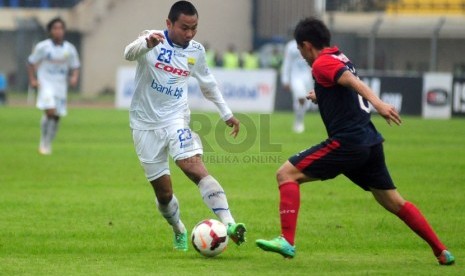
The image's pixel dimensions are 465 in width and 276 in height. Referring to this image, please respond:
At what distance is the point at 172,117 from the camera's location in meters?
10.8

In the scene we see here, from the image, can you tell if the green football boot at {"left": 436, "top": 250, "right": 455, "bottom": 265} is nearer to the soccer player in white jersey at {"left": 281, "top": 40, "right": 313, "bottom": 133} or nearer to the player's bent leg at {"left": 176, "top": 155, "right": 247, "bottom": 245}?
the player's bent leg at {"left": 176, "top": 155, "right": 247, "bottom": 245}

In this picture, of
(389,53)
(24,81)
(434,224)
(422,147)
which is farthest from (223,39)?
(434,224)

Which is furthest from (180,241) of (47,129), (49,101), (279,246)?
(49,101)

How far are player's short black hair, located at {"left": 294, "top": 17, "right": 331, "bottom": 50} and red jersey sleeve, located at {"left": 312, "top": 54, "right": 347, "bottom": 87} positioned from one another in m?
0.13

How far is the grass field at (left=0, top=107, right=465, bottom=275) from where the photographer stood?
391 inches

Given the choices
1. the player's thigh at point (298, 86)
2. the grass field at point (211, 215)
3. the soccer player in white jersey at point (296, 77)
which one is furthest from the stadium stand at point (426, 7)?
the grass field at point (211, 215)

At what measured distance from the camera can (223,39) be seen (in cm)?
5347

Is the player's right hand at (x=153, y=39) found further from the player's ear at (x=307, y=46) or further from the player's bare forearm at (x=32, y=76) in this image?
the player's bare forearm at (x=32, y=76)

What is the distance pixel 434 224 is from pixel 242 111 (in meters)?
24.2

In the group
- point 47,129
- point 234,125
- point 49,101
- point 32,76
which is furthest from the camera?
point 32,76

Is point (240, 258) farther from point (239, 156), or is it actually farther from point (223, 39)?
point (223, 39)

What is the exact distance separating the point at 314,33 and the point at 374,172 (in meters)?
1.31

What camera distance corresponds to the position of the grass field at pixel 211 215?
32.6 ft

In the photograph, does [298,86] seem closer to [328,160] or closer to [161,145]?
[161,145]
